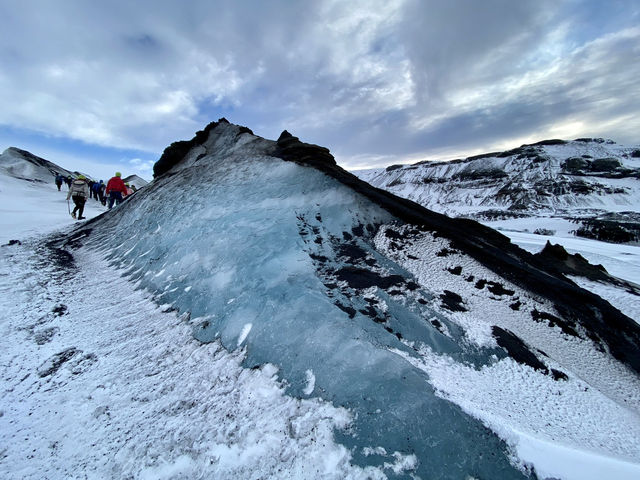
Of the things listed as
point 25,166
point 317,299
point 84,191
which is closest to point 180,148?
point 84,191

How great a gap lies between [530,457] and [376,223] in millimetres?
3584

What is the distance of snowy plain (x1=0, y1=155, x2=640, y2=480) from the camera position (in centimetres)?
190

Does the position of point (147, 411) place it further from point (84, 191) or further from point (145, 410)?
point (84, 191)

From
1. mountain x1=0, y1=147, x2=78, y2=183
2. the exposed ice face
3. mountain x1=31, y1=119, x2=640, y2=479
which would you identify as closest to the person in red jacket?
the exposed ice face

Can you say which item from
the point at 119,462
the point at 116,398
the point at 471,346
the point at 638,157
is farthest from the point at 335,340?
the point at 638,157

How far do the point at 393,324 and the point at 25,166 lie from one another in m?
48.2

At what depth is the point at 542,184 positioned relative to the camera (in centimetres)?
7456

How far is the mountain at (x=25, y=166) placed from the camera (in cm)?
3234

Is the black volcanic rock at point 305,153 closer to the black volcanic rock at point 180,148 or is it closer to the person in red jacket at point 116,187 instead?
the black volcanic rock at point 180,148

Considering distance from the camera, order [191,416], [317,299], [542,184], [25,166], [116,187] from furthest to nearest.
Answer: [542,184] < [25,166] < [116,187] < [317,299] < [191,416]

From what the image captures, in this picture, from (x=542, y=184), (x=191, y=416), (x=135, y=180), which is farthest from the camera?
(x=542, y=184)

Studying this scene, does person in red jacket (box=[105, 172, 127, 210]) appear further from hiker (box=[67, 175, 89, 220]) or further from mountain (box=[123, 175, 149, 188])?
mountain (box=[123, 175, 149, 188])

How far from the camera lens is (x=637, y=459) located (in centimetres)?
193

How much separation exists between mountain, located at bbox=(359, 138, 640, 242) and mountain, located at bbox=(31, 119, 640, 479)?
3773cm
